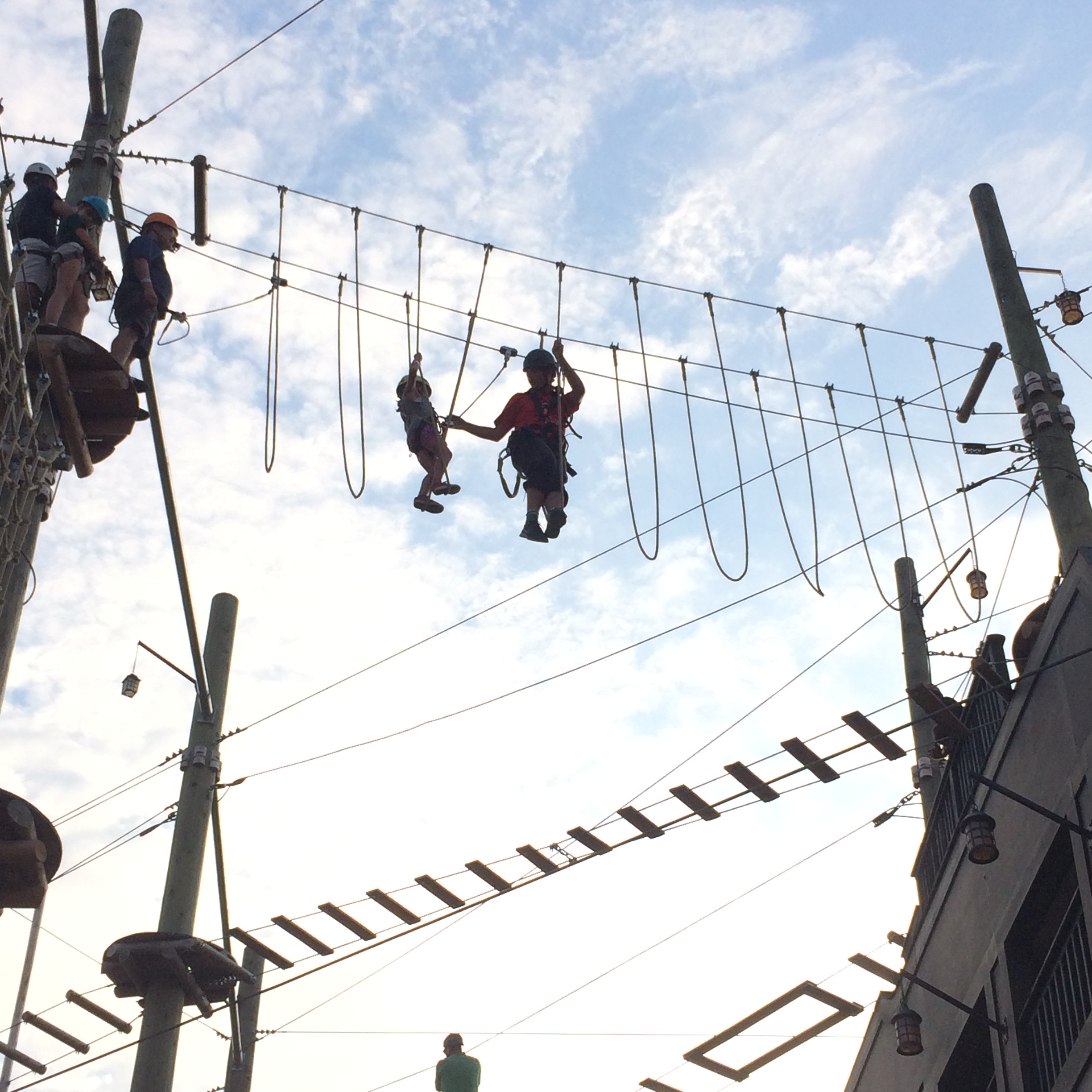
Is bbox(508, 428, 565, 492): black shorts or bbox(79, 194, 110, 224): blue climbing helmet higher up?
bbox(508, 428, 565, 492): black shorts

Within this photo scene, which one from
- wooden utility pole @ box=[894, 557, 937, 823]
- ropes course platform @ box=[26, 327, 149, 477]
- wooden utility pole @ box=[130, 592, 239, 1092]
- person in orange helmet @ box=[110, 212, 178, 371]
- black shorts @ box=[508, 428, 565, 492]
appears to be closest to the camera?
ropes course platform @ box=[26, 327, 149, 477]

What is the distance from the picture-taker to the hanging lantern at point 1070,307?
12.1 meters

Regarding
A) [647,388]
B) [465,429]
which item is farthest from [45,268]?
[647,388]

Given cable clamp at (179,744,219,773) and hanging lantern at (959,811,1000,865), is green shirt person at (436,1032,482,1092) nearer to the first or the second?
cable clamp at (179,744,219,773)

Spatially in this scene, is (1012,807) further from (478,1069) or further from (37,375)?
(37,375)

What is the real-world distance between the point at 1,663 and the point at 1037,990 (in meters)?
7.09

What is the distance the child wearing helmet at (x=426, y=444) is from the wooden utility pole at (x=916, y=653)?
217 inches

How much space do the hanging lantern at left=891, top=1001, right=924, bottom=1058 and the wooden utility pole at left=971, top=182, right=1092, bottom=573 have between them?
3.87m

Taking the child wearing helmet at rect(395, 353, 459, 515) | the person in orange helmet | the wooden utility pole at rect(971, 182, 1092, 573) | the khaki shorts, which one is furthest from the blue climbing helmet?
the wooden utility pole at rect(971, 182, 1092, 573)

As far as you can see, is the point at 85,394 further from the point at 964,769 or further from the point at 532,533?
the point at 964,769

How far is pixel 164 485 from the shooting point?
8.51m

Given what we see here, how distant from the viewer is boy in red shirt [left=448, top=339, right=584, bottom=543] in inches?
464

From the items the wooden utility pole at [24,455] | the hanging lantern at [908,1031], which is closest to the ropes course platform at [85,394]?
the wooden utility pole at [24,455]

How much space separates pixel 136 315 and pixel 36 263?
0.69 m
